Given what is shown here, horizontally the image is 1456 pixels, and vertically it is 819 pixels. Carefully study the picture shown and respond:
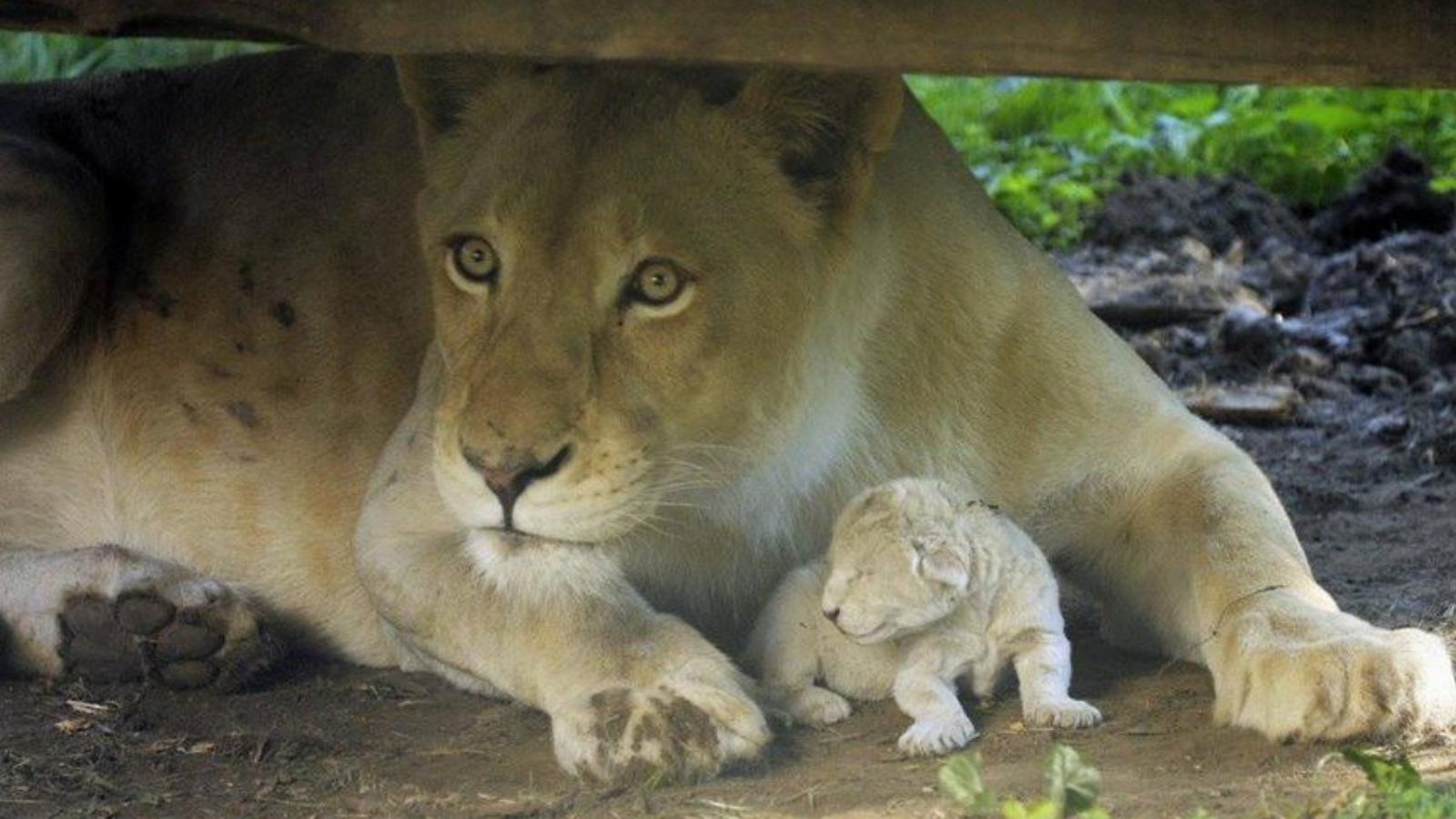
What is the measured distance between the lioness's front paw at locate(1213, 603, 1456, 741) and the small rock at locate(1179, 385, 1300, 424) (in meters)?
2.68

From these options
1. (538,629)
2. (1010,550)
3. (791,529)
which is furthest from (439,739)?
(1010,550)

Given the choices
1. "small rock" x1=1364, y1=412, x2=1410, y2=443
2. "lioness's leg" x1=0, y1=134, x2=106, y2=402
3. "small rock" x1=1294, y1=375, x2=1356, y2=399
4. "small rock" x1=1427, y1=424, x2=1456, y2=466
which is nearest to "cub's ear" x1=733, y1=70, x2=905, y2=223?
"lioness's leg" x1=0, y1=134, x2=106, y2=402

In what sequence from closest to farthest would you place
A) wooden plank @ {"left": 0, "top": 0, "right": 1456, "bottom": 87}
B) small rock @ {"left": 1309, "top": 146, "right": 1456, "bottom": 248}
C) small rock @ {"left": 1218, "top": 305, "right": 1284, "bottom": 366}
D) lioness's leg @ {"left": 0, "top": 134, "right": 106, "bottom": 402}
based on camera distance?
wooden plank @ {"left": 0, "top": 0, "right": 1456, "bottom": 87}, lioness's leg @ {"left": 0, "top": 134, "right": 106, "bottom": 402}, small rock @ {"left": 1218, "top": 305, "right": 1284, "bottom": 366}, small rock @ {"left": 1309, "top": 146, "right": 1456, "bottom": 248}

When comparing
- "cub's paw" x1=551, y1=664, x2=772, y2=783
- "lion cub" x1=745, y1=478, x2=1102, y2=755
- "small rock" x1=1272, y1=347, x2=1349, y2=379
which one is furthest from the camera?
"small rock" x1=1272, y1=347, x2=1349, y2=379

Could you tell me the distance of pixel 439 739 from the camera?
13.1 ft

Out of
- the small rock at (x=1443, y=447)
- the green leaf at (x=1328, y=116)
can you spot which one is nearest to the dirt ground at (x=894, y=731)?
the small rock at (x=1443, y=447)

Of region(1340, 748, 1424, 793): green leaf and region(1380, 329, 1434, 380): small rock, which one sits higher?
region(1380, 329, 1434, 380): small rock

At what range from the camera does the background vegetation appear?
8.32 m

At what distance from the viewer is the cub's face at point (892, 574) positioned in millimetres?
3623

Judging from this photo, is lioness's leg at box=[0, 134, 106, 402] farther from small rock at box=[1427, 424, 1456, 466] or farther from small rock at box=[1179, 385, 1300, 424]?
small rock at box=[1427, 424, 1456, 466]

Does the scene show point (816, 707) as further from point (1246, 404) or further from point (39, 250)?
point (1246, 404)

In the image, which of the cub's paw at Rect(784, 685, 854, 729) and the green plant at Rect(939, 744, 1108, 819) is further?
the cub's paw at Rect(784, 685, 854, 729)

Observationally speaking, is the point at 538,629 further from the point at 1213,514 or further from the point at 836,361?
the point at 1213,514

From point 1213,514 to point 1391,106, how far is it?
4948 millimetres
